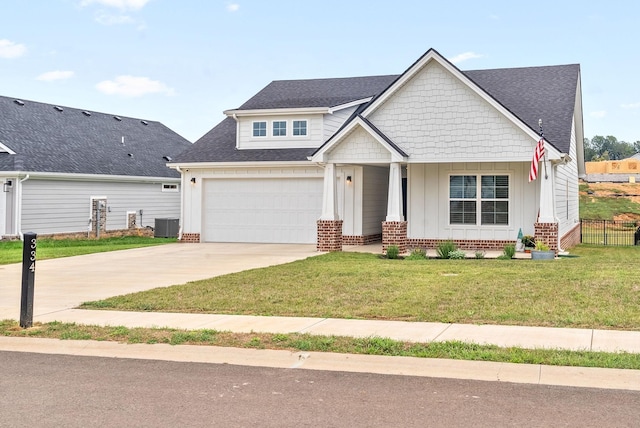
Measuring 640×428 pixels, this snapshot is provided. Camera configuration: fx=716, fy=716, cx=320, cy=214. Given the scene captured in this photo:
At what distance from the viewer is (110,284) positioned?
14.9 metres

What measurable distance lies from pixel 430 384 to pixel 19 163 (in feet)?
82.8

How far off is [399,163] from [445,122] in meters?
1.88

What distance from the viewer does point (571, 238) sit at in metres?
27.5

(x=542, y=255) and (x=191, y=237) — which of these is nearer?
(x=542, y=255)

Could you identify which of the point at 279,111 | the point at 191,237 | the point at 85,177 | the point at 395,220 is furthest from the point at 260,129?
the point at 85,177

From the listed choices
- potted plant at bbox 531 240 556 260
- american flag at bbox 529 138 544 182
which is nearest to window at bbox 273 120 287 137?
american flag at bbox 529 138 544 182

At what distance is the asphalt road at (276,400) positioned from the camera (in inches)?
238

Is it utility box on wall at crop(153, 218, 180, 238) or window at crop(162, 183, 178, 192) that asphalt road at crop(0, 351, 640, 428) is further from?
window at crop(162, 183, 178, 192)

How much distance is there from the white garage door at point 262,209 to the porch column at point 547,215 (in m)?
8.22

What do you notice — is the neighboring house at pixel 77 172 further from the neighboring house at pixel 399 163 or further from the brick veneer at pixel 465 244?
the brick veneer at pixel 465 244

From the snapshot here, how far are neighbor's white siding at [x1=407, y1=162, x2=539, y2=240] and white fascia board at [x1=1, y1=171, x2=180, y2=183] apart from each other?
15.1 meters

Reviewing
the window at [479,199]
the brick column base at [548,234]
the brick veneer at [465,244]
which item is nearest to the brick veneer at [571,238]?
the brick veneer at [465,244]

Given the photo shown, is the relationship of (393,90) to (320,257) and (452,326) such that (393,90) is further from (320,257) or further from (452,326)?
(452,326)

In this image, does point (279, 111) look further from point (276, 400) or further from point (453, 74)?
point (276, 400)
